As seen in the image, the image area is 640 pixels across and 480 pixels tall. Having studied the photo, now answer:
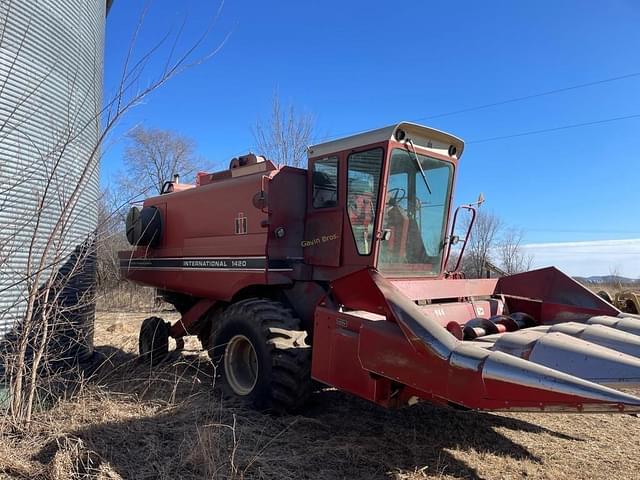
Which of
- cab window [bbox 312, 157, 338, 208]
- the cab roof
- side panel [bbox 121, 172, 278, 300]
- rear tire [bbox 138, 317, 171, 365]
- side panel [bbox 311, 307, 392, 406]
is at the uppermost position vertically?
the cab roof

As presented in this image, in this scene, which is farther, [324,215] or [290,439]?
[324,215]

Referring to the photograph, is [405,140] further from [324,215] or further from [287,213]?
[287,213]

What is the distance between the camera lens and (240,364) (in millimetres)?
5398

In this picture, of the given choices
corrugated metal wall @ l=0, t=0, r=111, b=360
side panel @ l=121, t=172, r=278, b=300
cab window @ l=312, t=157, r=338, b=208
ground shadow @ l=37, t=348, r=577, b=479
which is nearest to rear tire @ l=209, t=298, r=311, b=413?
ground shadow @ l=37, t=348, r=577, b=479

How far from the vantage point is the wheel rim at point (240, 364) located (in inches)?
205

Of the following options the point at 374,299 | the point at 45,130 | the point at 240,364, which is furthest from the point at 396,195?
the point at 45,130

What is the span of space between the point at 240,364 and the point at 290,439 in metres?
1.51

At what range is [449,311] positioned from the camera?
4.50 m

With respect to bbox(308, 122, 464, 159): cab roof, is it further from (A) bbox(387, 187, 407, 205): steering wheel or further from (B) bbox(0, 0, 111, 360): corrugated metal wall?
(B) bbox(0, 0, 111, 360): corrugated metal wall

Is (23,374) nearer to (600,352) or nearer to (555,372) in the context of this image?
(555,372)

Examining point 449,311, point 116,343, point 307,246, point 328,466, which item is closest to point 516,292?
point 449,311

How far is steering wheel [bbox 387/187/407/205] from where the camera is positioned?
4.96m

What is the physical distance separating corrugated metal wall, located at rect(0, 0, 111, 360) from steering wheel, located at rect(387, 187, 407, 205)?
2778 millimetres

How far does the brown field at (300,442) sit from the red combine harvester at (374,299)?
498 millimetres
